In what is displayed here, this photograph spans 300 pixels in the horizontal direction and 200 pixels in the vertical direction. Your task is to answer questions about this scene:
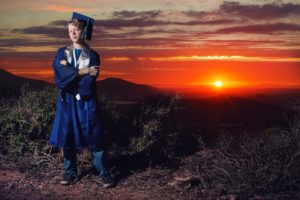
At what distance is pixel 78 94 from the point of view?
7.54 meters

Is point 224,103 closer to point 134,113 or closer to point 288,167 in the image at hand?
point 134,113

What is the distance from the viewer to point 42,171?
8648mm

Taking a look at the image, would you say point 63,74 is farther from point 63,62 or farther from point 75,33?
point 75,33

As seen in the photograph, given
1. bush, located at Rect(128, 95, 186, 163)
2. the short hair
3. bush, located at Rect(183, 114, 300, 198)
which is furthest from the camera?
bush, located at Rect(128, 95, 186, 163)

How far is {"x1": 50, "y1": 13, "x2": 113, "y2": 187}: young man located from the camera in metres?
7.49

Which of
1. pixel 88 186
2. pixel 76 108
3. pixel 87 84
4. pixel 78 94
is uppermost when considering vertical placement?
pixel 87 84

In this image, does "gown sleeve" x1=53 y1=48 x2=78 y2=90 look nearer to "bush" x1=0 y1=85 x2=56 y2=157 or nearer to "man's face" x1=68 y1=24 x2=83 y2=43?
"man's face" x1=68 y1=24 x2=83 y2=43

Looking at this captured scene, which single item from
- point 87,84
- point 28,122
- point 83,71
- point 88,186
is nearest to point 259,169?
point 88,186

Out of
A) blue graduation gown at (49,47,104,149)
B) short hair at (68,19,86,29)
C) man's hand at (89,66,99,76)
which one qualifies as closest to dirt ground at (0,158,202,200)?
blue graduation gown at (49,47,104,149)

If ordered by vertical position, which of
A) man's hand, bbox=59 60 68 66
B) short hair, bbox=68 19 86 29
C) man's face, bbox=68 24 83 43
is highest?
short hair, bbox=68 19 86 29

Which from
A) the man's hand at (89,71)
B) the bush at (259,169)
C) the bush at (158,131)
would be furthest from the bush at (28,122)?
the bush at (259,169)

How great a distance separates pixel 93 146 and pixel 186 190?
4.56 ft

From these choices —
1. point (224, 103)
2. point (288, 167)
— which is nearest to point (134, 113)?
point (288, 167)

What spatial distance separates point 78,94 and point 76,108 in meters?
0.22
